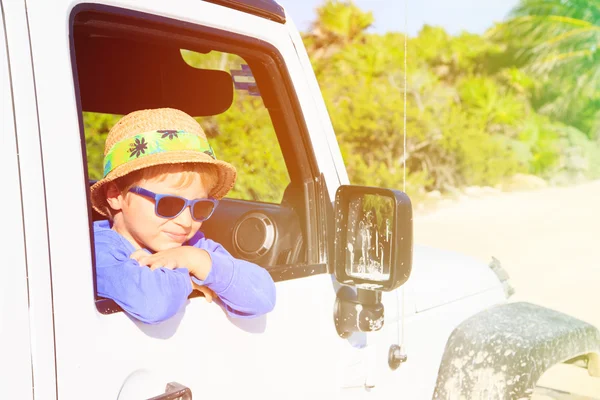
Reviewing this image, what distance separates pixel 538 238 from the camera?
13.7 m

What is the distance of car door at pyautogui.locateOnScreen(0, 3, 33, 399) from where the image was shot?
49.5 inches

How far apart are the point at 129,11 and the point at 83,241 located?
0.55 meters

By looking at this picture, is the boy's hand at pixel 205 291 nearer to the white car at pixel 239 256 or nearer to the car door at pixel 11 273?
the white car at pixel 239 256

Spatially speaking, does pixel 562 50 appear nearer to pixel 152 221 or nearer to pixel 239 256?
pixel 239 256

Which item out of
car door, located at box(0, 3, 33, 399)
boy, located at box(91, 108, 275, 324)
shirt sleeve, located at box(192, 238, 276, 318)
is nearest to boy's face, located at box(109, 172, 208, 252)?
boy, located at box(91, 108, 275, 324)

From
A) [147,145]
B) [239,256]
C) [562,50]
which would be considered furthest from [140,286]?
[562,50]

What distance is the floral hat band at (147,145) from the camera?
167 cm

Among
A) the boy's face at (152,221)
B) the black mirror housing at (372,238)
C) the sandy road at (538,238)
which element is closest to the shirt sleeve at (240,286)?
the boy's face at (152,221)

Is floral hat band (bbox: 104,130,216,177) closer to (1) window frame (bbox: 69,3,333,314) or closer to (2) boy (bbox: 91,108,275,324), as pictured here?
(2) boy (bbox: 91,108,275,324)

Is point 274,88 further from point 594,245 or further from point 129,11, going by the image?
point 594,245

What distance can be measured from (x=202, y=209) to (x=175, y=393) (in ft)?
1.56

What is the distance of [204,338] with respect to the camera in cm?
161

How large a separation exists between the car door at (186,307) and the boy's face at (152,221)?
205 millimetres

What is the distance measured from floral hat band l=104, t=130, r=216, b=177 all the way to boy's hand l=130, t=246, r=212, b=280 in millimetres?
239
